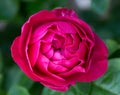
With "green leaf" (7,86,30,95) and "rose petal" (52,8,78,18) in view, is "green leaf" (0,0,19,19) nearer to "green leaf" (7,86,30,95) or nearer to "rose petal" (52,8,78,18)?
"green leaf" (7,86,30,95)

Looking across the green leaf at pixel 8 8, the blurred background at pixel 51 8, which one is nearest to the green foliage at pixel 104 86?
the blurred background at pixel 51 8

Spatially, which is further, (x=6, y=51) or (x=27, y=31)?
(x=6, y=51)

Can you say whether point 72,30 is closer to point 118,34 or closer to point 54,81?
point 54,81

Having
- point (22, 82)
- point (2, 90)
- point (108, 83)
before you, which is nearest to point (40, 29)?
point (108, 83)

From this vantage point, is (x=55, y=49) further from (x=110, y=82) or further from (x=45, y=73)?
(x=110, y=82)

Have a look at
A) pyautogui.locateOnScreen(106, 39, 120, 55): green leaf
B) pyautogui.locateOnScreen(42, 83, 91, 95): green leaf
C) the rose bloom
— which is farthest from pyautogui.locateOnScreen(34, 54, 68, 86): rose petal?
pyautogui.locateOnScreen(106, 39, 120, 55): green leaf

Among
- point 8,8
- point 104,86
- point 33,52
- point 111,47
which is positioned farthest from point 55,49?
point 8,8
